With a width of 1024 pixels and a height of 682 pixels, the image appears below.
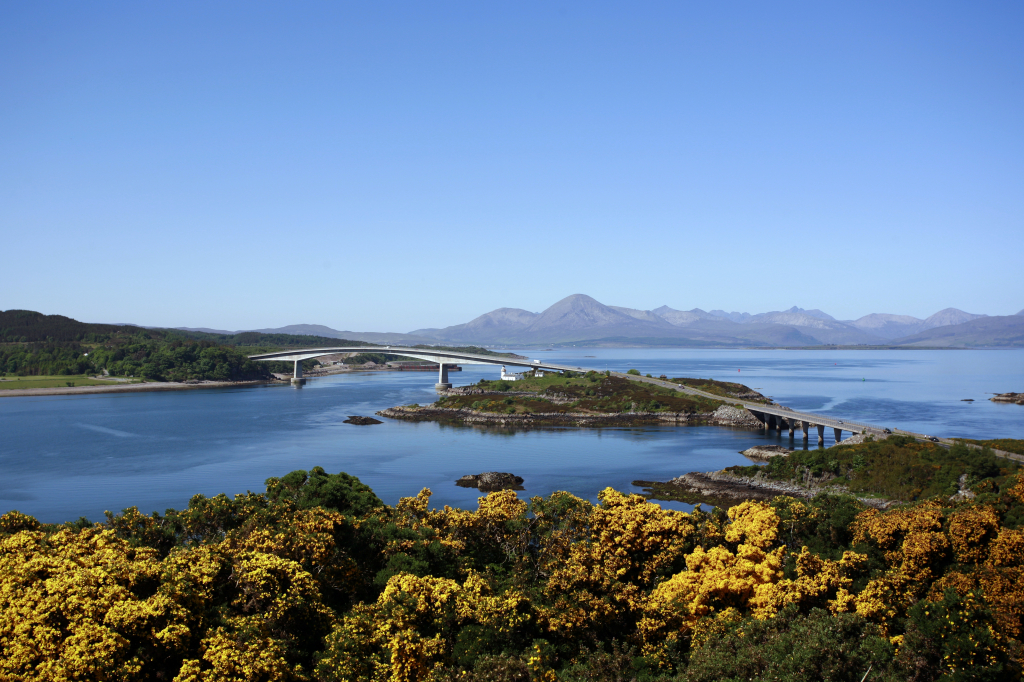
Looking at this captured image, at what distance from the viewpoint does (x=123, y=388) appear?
250 ft

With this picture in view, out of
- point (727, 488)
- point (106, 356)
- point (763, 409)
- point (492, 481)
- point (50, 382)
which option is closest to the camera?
point (727, 488)

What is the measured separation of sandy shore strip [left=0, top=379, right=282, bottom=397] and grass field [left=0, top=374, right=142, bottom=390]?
1653mm

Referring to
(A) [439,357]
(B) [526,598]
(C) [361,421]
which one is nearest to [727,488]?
(B) [526,598]

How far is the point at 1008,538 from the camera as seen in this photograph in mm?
12398

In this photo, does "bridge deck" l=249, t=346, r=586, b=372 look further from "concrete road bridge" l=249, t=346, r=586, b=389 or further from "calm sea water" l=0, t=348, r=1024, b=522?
"calm sea water" l=0, t=348, r=1024, b=522

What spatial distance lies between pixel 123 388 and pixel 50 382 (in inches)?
310

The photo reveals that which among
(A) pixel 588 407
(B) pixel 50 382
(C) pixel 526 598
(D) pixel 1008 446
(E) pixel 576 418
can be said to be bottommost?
(E) pixel 576 418

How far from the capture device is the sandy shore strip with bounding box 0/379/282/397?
69062 mm

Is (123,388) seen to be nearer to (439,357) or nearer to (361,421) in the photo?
(439,357)

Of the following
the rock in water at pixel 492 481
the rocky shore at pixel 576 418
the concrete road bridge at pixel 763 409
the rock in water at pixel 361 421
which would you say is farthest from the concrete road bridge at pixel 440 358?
the rock in water at pixel 492 481

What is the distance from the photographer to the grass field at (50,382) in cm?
7319

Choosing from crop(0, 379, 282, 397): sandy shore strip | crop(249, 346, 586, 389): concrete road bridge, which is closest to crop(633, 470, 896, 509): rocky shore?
crop(249, 346, 586, 389): concrete road bridge

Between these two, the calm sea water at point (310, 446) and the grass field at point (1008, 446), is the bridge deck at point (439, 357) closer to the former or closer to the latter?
the calm sea water at point (310, 446)

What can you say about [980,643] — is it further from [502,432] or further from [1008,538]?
[502,432]
